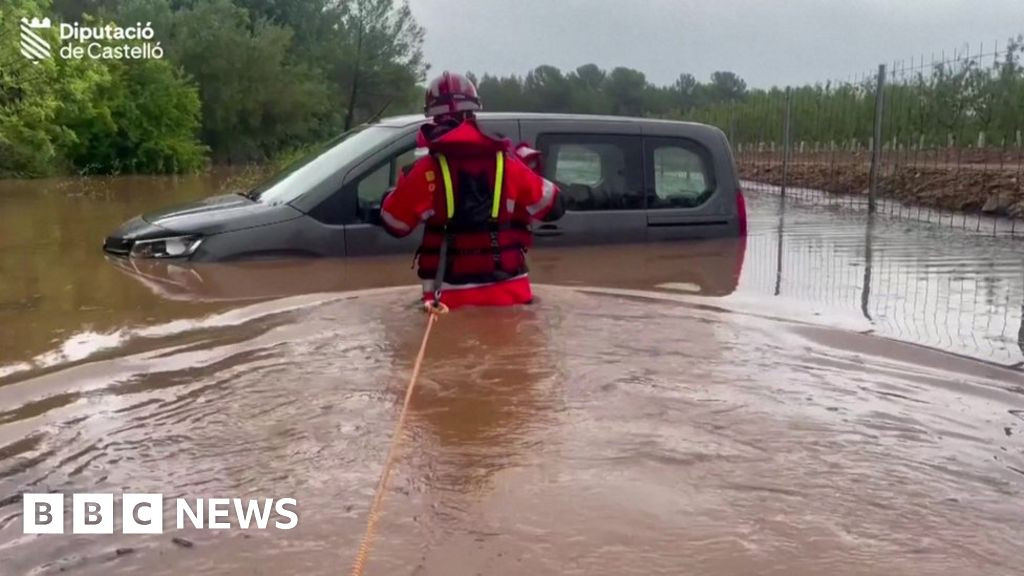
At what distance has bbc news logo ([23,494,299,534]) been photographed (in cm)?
271

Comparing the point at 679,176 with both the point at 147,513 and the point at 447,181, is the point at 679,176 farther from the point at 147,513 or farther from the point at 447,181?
the point at 147,513

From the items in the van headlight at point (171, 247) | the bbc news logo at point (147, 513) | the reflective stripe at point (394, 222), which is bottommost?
the bbc news logo at point (147, 513)

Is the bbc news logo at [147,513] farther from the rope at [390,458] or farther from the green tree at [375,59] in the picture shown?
the green tree at [375,59]

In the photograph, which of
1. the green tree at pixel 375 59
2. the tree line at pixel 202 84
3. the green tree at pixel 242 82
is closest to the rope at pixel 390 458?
the tree line at pixel 202 84

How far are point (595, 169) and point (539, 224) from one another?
632 mm

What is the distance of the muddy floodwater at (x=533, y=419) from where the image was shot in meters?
2.63

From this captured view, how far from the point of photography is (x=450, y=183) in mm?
4719

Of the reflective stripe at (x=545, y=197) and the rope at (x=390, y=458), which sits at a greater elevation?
the reflective stripe at (x=545, y=197)

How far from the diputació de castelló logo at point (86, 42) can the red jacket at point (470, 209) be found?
55.0ft

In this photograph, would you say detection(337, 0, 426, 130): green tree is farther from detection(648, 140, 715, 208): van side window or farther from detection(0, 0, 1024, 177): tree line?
detection(648, 140, 715, 208): van side window

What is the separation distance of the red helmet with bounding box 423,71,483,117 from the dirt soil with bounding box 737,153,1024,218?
29.9 feet

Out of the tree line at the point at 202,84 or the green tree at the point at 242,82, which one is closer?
the tree line at the point at 202,84

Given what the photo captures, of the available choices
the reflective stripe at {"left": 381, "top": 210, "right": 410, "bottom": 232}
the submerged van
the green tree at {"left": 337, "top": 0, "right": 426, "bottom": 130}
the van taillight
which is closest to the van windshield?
the submerged van

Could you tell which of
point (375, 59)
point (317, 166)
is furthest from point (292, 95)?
point (317, 166)
